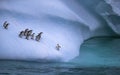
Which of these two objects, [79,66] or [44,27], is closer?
[79,66]

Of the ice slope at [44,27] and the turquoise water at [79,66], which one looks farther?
the ice slope at [44,27]

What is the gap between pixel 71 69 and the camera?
341 inches

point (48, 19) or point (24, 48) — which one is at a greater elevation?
point (48, 19)

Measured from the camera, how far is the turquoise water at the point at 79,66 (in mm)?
8281

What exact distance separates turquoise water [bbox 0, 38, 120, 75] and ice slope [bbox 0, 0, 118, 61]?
0.84 feet

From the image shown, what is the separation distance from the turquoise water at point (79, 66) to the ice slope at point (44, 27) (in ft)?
0.84

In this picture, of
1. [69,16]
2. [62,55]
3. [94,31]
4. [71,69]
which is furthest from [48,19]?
[94,31]

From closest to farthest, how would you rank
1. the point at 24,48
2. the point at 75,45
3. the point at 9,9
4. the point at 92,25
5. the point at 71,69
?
the point at 71,69
the point at 24,48
the point at 9,9
the point at 75,45
the point at 92,25

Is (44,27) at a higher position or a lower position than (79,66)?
higher

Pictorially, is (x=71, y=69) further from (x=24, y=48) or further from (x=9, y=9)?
(x=9, y=9)

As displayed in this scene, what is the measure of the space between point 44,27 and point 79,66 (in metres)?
1.92

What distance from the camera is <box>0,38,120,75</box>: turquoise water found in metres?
8.28

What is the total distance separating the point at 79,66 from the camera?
9070 mm

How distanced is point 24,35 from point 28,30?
0.23 m
